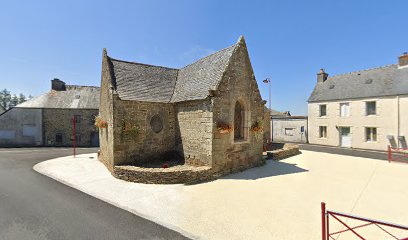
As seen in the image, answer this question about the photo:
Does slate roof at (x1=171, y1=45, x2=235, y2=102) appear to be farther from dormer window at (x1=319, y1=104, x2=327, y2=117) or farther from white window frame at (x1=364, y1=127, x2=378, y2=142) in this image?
white window frame at (x1=364, y1=127, x2=378, y2=142)

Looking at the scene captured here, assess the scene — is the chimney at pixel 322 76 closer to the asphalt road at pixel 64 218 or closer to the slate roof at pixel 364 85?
the slate roof at pixel 364 85

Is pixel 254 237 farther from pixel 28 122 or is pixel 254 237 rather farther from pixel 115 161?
pixel 28 122

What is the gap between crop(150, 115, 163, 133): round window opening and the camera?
1131 cm

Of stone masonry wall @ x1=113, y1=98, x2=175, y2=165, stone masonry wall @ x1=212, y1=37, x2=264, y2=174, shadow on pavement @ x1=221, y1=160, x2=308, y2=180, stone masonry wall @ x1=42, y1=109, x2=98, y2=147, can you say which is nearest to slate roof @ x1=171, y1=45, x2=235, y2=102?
stone masonry wall @ x1=212, y1=37, x2=264, y2=174

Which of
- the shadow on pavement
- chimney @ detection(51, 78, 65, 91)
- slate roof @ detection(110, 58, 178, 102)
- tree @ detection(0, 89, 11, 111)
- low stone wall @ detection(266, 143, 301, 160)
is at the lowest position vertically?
the shadow on pavement

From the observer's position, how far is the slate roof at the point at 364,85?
57.1ft

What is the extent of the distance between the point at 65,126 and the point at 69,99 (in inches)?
149

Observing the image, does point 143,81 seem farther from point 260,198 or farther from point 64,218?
point 260,198

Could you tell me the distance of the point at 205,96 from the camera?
9.41 metres

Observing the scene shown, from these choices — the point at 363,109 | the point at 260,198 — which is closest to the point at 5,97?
the point at 260,198

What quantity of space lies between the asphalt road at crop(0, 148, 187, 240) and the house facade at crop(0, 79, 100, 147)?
17.5 m

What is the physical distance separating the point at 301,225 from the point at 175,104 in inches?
353

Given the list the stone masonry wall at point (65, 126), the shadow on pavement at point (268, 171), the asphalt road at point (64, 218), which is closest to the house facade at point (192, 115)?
the shadow on pavement at point (268, 171)

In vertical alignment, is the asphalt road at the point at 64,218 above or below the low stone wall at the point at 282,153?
Answer: below
